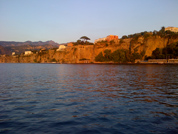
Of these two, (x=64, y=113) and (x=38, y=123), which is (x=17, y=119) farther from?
(x=64, y=113)

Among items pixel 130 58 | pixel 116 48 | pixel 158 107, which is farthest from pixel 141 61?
pixel 158 107

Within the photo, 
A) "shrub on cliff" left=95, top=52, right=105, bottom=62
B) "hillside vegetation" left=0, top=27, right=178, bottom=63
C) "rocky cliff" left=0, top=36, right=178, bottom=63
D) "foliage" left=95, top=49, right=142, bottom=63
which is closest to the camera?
"hillside vegetation" left=0, top=27, right=178, bottom=63

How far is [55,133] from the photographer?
22.1 ft

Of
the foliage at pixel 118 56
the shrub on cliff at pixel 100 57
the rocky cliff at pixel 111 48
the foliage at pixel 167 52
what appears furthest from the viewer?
the shrub on cliff at pixel 100 57

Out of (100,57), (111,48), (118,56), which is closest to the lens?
(118,56)

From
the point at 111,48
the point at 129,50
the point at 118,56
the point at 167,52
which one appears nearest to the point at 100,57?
the point at 111,48

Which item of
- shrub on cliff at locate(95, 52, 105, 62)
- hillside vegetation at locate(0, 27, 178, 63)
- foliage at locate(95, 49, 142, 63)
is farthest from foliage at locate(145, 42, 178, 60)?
→ shrub on cliff at locate(95, 52, 105, 62)

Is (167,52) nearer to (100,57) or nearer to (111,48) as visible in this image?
(111,48)

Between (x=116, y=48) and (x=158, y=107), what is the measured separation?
122 m

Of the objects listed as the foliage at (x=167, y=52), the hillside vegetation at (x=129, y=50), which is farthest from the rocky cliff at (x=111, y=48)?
the foliage at (x=167, y=52)

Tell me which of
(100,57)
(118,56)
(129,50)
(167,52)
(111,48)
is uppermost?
(111,48)

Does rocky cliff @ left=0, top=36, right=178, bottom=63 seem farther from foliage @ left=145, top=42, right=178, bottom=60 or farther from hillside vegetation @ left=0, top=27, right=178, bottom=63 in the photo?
foliage @ left=145, top=42, right=178, bottom=60

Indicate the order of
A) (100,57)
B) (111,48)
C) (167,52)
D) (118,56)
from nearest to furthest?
(167,52) → (118,56) → (100,57) → (111,48)

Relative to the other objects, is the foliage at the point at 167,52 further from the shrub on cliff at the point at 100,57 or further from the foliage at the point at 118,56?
the shrub on cliff at the point at 100,57
